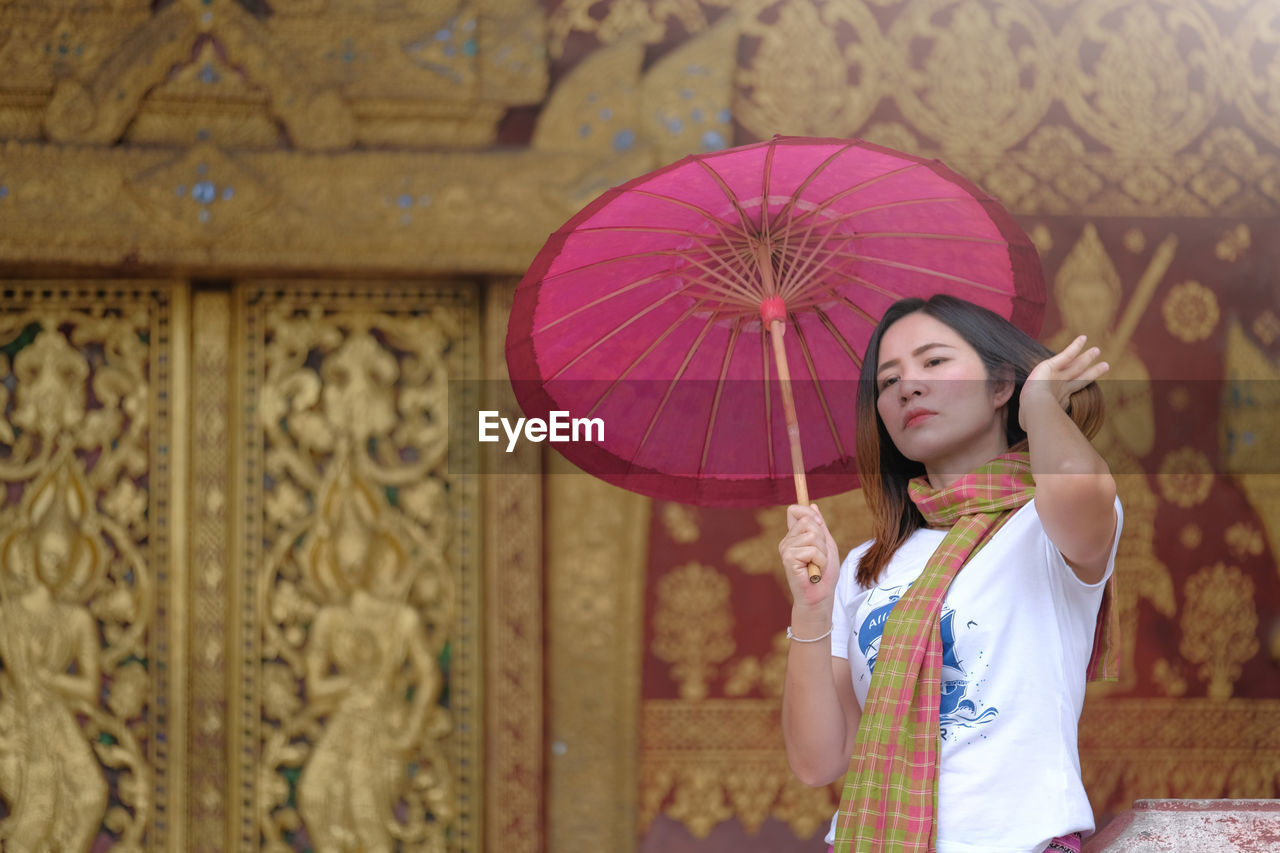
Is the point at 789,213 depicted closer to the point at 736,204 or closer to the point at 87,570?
the point at 736,204

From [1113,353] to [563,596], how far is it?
1.61m

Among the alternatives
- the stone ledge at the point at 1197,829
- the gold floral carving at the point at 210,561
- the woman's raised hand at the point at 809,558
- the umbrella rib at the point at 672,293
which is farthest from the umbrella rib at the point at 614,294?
the gold floral carving at the point at 210,561

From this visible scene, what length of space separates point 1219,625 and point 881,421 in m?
2.08

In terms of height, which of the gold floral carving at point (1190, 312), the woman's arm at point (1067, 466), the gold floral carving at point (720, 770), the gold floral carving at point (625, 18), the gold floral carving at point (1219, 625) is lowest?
the gold floral carving at point (720, 770)

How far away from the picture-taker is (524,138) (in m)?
3.21

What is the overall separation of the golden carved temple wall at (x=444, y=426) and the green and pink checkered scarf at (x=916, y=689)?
1.72 m

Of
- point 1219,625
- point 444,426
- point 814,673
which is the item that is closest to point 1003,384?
point 814,673

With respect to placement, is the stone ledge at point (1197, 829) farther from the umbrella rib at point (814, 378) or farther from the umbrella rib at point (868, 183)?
the umbrella rib at point (868, 183)

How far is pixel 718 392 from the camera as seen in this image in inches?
70.8

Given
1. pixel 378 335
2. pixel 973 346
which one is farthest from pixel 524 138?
pixel 973 346

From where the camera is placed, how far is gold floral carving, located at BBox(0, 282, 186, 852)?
Answer: 3107mm

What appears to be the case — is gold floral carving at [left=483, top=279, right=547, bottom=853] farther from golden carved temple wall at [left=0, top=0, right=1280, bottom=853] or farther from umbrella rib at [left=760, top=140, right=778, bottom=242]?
umbrella rib at [left=760, top=140, right=778, bottom=242]

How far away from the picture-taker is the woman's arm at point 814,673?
1.46 m

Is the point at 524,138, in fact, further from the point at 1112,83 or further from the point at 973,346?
the point at 973,346
